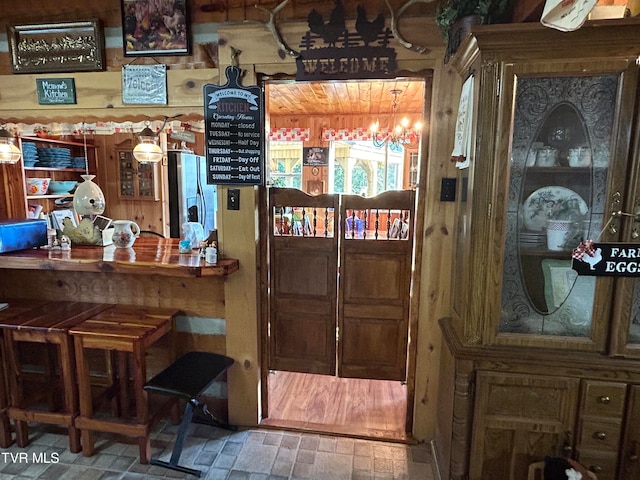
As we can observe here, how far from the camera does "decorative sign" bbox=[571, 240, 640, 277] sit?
1.53 metres

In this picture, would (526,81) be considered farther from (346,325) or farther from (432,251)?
(346,325)

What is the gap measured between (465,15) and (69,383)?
2.55 meters

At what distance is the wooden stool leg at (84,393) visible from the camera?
205 cm

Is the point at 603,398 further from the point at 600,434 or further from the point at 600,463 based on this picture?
the point at 600,463

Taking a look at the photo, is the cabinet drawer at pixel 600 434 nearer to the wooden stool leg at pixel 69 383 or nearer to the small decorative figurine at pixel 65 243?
the wooden stool leg at pixel 69 383

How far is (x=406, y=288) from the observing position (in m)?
2.44

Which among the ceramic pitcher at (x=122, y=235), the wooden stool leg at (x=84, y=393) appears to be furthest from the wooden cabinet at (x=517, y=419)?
the ceramic pitcher at (x=122, y=235)

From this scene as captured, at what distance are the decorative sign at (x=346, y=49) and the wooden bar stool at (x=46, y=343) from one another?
1.84 meters

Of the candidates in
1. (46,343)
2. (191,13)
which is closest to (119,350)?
(46,343)

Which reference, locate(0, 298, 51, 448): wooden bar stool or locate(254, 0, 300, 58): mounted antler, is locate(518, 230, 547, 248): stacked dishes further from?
locate(0, 298, 51, 448): wooden bar stool

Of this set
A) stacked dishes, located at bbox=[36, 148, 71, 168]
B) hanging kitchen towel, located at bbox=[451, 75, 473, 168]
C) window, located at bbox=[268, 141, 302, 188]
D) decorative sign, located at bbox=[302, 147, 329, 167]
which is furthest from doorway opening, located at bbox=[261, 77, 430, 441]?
stacked dishes, located at bbox=[36, 148, 71, 168]

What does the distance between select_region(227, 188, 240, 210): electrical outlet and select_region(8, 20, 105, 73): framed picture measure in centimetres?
99

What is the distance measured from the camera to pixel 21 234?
2.34 m

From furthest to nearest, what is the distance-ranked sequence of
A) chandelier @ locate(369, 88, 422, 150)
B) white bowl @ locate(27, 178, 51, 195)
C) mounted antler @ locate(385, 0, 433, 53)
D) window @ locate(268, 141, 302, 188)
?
→ window @ locate(268, 141, 302, 188), chandelier @ locate(369, 88, 422, 150), white bowl @ locate(27, 178, 51, 195), mounted antler @ locate(385, 0, 433, 53)
